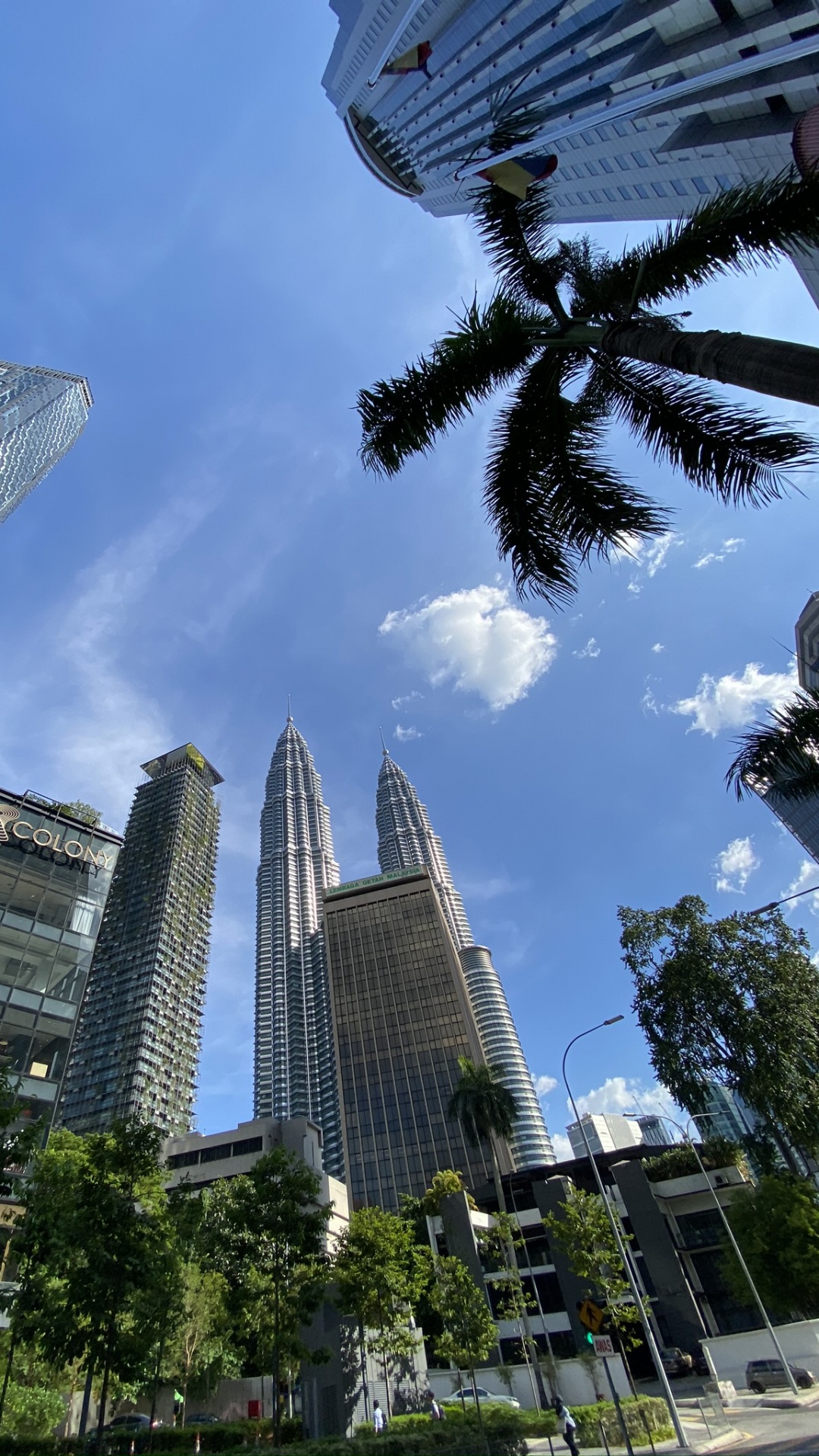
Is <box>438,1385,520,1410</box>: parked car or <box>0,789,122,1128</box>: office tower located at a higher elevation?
<box>0,789,122,1128</box>: office tower

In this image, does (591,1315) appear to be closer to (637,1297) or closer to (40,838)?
(637,1297)

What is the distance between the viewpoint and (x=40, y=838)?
44281 millimetres

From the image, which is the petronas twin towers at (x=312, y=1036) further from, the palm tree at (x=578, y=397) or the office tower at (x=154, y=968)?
the palm tree at (x=578, y=397)

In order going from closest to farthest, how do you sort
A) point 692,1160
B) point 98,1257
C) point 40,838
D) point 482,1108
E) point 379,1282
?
point 98,1257
point 379,1282
point 40,838
point 692,1160
point 482,1108

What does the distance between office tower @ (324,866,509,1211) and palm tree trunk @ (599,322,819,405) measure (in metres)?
108

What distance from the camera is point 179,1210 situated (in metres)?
21.8

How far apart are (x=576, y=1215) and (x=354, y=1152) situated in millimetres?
86251

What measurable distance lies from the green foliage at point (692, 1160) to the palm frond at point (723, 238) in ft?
183

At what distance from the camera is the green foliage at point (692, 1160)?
47.5m

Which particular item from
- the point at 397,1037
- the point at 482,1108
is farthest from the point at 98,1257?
the point at 397,1037

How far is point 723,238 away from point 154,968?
134645mm

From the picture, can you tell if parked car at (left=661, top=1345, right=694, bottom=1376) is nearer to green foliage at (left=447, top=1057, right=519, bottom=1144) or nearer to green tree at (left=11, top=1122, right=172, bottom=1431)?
green foliage at (left=447, top=1057, right=519, bottom=1144)

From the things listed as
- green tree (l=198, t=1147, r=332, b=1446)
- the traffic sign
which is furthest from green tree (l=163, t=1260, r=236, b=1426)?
the traffic sign

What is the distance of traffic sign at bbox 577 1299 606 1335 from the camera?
642 inches
